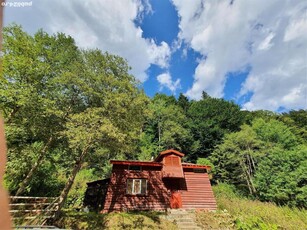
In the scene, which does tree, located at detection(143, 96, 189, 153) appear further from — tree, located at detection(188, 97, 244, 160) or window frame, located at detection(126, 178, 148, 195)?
window frame, located at detection(126, 178, 148, 195)

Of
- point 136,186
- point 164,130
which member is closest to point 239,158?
point 164,130

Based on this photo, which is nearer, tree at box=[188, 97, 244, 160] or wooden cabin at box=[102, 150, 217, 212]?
wooden cabin at box=[102, 150, 217, 212]

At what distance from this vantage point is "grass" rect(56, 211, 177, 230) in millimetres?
12289

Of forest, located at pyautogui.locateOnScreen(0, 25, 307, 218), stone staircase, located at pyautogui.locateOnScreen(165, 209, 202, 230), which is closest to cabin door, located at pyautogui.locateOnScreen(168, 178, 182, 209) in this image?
stone staircase, located at pyautogui.locateOnScreen(165, 209, 202, 230)

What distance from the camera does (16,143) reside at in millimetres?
14812

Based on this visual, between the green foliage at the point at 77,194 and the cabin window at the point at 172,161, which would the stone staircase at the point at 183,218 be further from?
the green foliage at the point at 77,194

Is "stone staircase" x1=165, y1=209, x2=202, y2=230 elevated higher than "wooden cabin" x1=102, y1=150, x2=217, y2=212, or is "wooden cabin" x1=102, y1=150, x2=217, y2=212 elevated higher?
"wooden cabin" x1=102, y1=150, x2=217, y2=212

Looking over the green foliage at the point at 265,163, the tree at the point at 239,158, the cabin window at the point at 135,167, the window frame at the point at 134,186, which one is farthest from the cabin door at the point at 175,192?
the tree at the point at 239,158

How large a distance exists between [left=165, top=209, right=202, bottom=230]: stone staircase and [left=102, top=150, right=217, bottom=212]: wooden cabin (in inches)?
64.2

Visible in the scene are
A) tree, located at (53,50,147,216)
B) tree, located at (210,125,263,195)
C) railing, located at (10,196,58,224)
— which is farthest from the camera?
tree, located at (210,125,263,195)

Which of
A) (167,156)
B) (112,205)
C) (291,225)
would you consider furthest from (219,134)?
(291,225)

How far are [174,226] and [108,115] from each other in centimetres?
871

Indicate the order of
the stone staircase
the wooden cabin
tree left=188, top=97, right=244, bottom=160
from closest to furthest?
1. the stone staircase
2. the wooden cabin
3. tree left=188, top=97, right=244, bottom=160

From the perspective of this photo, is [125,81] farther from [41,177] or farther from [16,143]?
[41,177]
